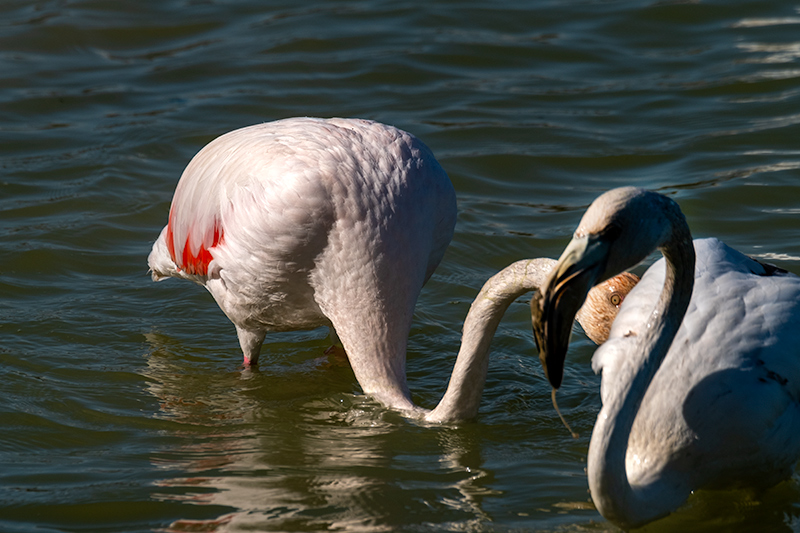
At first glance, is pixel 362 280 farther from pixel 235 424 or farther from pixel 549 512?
pixel 549 512

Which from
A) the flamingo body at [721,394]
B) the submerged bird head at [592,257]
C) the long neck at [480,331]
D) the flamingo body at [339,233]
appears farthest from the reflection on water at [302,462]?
the submerged bird head at [592,257]

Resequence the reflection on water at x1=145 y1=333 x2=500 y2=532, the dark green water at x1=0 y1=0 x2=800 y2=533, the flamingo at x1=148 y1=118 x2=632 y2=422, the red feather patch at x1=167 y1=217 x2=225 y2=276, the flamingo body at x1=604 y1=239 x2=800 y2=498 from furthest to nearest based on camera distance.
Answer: the red feather patch at x1=167 y1=217 x2=225 y2=276 → the flamingo at x1=148 y1=118 x2=632 y2=422 → the dark green water at x1=0 y1=0 x2=800 y2=533 → the reflection on water at x1=145 y1=333 x2=500 y2=532 → the flamingo body at x1=604 y1=239 x2=800 y2=498

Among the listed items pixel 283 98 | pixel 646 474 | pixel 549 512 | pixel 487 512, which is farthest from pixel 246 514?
pixel 283 98

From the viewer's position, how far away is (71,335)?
19.7 feet

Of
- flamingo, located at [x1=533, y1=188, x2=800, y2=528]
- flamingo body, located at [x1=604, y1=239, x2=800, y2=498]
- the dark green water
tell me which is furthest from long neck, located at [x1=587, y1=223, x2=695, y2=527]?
the dark green water

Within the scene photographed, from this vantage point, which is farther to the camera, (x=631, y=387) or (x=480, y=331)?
(x=480, y=331)

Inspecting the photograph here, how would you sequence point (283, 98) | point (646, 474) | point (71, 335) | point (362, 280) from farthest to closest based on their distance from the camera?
point (283, 98) → point (71, 335) → point (362, 280) → point (646, 474)

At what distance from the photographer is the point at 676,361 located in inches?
158


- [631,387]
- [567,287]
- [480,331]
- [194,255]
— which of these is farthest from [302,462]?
[567,287]

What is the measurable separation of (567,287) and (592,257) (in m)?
0.12

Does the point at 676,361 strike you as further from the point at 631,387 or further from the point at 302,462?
the point at 302,462

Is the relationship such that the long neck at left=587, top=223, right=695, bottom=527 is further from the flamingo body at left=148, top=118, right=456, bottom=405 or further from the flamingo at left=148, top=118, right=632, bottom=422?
the flamingo body at left=148, top=118, right=456, bottom=405

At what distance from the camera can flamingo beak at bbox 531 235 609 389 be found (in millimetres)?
2818

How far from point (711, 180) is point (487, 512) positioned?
194 inches
